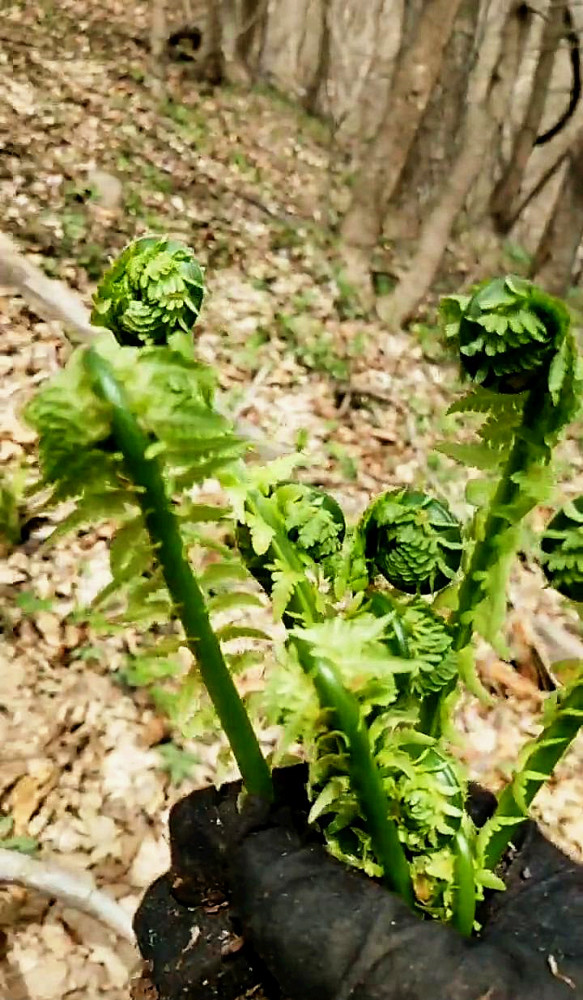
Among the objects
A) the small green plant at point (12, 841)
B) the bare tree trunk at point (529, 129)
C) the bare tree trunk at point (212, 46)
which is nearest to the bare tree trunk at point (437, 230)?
the bare tree trunk at point (529, 129)

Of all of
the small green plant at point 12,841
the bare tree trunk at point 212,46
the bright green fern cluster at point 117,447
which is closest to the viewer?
the bright green fern cluster at point 117,447

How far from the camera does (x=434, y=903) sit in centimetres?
89

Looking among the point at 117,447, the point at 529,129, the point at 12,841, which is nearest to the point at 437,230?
the point at 529,129

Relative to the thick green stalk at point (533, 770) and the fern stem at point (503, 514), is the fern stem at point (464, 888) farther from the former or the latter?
the fern stem at point (503, 514)

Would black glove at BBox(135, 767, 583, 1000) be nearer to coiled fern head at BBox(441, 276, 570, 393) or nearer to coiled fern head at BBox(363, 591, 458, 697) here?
coiled fern head at BBox(363, 591, 458, 697)

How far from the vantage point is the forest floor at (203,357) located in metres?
1.94

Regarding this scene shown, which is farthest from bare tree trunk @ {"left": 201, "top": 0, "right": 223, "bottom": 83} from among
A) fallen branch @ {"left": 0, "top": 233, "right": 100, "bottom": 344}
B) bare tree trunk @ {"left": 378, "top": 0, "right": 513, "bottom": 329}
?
fallen branch @ {"left": 0, "top": 233, "right": 100, "bottom": 344}

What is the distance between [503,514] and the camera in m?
0.81

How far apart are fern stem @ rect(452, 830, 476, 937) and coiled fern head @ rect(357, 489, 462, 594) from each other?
23cm

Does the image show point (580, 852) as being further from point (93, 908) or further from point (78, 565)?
point (78, 565)

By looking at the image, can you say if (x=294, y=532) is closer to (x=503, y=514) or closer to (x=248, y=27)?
(x=503, y=514)

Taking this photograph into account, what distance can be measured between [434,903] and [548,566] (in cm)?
35

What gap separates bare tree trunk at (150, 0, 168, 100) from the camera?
5.70m

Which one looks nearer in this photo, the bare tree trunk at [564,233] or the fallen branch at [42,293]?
the fallen branch at [42,293]
